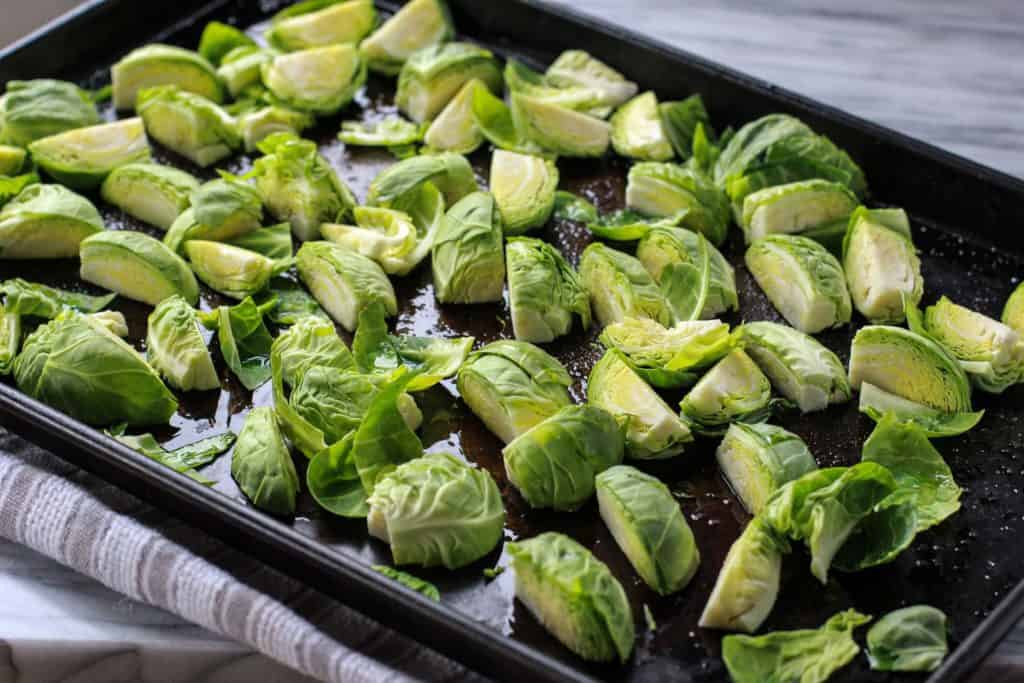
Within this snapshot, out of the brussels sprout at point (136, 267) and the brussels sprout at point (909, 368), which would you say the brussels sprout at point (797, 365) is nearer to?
the brussels sprout at point (909, 368)

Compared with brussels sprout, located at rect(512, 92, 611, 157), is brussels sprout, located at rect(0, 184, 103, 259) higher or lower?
lower

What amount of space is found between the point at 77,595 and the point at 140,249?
0.78 metres

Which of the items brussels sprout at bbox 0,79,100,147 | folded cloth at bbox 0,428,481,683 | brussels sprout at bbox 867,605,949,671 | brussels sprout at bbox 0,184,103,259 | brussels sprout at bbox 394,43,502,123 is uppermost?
brussels sprout at bbox 394,43,502,123

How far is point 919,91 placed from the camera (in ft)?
13.3

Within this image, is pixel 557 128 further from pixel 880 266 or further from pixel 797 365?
pixel 797 365

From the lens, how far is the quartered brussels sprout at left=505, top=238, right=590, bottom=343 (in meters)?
2.87

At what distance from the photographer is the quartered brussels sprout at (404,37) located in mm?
3787

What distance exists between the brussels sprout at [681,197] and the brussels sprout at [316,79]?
0.82 m

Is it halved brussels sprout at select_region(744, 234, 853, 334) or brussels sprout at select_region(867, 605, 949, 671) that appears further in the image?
halved brussels sprout at select_region(744, 234, 853, 334)

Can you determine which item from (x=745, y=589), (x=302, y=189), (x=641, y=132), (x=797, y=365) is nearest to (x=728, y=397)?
(x=797, y=365)

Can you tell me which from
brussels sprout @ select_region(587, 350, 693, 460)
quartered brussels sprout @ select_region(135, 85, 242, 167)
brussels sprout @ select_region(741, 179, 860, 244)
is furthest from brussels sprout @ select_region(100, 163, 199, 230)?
brussels sprout @ select_region(741, 179, 860, 244)

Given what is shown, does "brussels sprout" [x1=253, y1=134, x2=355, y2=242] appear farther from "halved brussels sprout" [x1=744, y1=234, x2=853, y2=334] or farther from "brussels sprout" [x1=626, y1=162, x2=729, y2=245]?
"halved brussels sprout" [x1=744, y1=234, x2=853, y2=334]

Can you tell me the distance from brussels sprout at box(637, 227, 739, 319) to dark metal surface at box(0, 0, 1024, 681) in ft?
0.20

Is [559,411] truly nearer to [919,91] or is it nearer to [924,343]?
[924,343]
